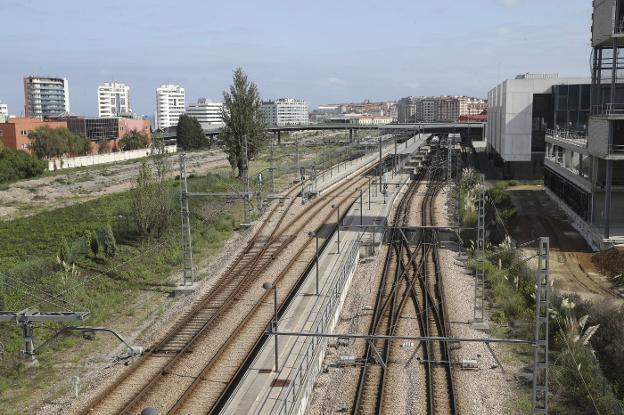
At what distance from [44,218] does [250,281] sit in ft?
63.4

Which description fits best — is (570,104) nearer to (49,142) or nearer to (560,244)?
(560,244)

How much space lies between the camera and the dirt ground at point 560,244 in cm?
2197

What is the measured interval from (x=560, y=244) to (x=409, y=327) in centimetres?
1243

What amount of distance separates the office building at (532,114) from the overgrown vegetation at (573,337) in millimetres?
25211

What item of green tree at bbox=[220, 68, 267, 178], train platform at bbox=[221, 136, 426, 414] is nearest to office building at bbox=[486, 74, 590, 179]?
green tree at bbox=[220, 68, 267, 178]

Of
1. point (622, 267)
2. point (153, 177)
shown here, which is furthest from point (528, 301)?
point (153, 177)

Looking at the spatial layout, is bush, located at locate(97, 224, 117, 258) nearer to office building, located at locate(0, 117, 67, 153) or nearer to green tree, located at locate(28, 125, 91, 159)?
green tree, located at locate(28, 125, 91, 159)

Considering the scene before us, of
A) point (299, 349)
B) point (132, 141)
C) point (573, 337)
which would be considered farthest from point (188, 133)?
point (573, 337)

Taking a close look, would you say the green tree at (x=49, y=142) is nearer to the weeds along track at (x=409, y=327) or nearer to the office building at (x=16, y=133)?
the office building at (x=16, y=133)

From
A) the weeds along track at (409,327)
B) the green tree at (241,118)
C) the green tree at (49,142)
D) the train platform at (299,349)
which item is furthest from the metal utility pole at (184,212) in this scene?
the green tree at (49,142)

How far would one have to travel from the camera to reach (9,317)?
13500 millimetres

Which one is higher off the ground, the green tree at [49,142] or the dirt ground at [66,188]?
the green tree at [49,142]

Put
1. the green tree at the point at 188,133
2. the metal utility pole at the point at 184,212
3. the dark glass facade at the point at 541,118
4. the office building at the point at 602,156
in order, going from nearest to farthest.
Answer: the metal utility pole at the point at 184,212 → the office building at the point at 602,156 → the dark glass facade at the point at 541,118 → the green tree at the point at 188,133

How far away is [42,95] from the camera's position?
620 ft
